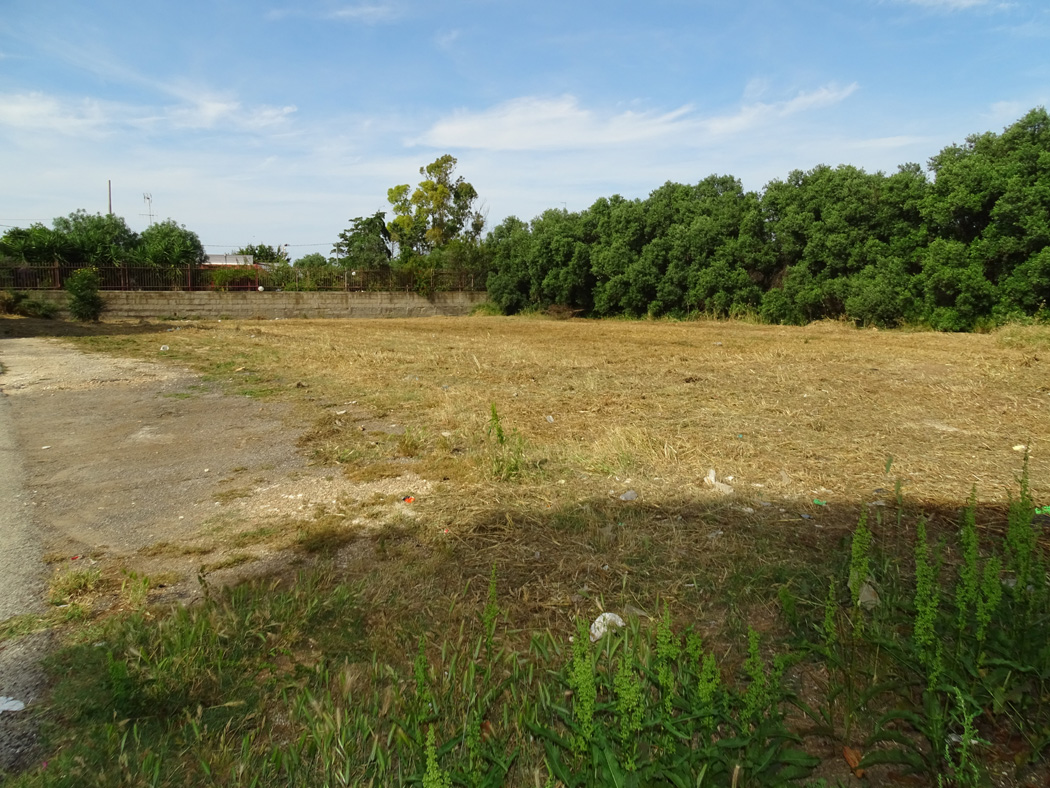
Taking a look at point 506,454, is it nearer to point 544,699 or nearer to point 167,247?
point 544,699

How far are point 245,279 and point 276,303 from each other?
1.99 m

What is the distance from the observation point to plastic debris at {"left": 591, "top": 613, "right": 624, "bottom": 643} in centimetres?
222

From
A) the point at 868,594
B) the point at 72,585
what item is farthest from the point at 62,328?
the point at 868,594

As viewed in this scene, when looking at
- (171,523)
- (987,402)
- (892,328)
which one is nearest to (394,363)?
(171,523)

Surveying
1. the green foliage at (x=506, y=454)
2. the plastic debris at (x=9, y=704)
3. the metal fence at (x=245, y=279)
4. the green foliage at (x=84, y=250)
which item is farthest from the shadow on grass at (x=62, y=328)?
the plastic debris at (x=9, y=704)

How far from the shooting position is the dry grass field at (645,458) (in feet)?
8.56

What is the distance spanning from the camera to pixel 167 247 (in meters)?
26.9

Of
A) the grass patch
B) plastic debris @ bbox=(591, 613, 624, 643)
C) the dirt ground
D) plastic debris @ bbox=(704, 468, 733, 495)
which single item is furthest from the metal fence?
plastic debris @ bbox=(591, 613, 624, 643)

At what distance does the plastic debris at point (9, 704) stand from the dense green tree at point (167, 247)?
893 inches

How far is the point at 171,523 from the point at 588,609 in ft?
6.88

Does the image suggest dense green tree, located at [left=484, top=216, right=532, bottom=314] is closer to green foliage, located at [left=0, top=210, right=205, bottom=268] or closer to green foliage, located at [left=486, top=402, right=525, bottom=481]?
green foliage, located at [left=0, top=210, right=205, bottom=268]

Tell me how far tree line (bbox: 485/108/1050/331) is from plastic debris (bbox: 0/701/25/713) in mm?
15899

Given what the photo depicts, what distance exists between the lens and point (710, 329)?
16000 millimetres

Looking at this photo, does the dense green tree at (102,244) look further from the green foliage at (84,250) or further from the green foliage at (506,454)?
the green foliage at (506,454)
